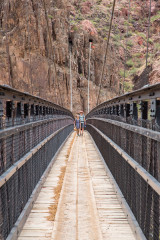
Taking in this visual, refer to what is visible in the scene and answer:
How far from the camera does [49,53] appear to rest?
4331 cm

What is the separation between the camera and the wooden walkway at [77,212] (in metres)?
3.86

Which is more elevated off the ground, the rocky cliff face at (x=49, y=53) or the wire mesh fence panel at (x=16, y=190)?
the rocky cliff face at (x=49, y=53)

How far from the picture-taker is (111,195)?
5621mm

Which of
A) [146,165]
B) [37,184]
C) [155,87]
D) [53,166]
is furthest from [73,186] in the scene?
[155,87]

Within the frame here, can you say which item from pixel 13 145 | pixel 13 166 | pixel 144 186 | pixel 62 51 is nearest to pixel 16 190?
pixel 13 166

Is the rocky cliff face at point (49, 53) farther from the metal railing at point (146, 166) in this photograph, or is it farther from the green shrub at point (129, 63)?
the metal railing at point (146, 166)

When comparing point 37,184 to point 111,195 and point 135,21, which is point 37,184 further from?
point 135,21

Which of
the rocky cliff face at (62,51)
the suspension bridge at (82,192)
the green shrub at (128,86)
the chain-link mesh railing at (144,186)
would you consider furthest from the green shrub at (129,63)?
the chain-link mesh railing at (144,186)

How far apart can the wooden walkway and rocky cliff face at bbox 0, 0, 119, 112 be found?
27.7 m

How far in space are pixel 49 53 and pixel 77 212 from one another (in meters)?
40.1

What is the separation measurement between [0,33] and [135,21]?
46032 millimetres

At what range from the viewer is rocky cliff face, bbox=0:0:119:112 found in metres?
40.3

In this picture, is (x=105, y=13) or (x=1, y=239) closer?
(x=1, y=239)

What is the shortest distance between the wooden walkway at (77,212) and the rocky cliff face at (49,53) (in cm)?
2774
